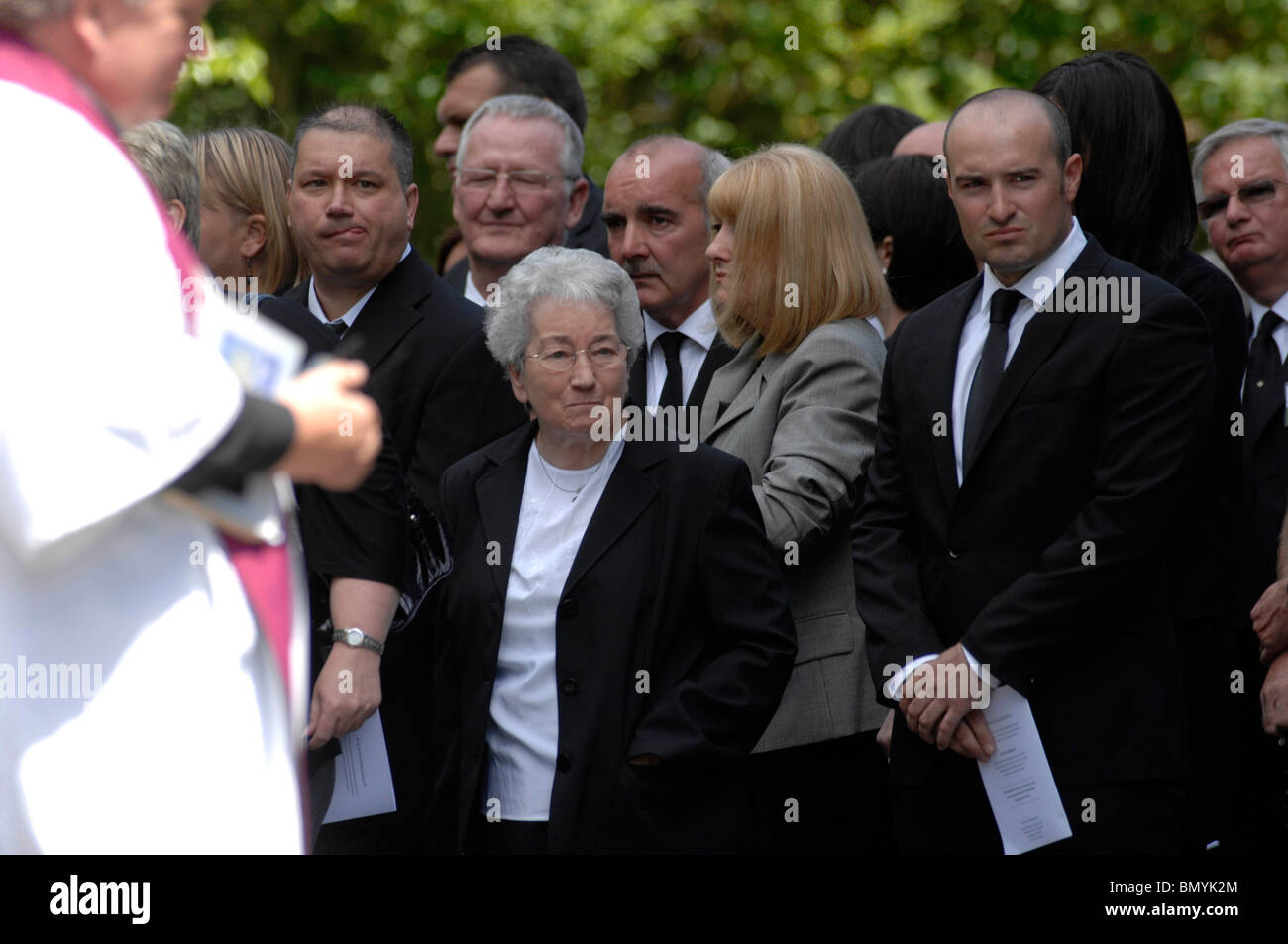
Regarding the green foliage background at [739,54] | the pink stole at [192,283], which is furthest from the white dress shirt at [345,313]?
the green foliage background at [739,54]

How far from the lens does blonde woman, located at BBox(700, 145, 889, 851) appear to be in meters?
4.43

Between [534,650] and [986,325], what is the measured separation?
1.40 m

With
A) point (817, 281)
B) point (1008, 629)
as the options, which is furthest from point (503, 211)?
point (1008, 629)

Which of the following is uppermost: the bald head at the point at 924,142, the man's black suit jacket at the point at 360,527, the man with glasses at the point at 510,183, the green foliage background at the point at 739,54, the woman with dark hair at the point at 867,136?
the green foliage background at the point at 739,54

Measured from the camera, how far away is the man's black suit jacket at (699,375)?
507 centimetres

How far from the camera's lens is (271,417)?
2275mm

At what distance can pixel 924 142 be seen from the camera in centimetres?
631

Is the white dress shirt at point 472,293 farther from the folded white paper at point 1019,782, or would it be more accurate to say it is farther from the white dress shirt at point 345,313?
the folded white paper at point 1019,782

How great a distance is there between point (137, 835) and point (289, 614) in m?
0.37

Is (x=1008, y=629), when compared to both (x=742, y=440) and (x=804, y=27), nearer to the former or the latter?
(x=742, y=440)

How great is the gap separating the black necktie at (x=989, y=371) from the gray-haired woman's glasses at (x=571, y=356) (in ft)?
2.82

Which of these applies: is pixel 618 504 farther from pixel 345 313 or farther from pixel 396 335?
pixel 345 313

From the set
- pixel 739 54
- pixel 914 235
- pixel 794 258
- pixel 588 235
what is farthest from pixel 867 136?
pixel 739 54
